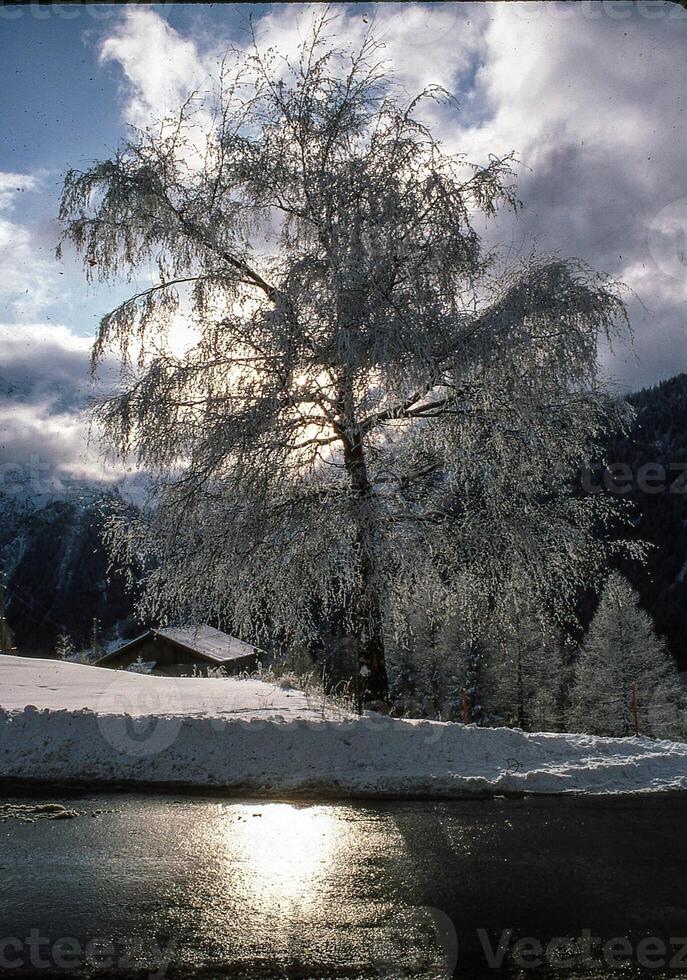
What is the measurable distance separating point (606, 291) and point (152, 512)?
25.3ft

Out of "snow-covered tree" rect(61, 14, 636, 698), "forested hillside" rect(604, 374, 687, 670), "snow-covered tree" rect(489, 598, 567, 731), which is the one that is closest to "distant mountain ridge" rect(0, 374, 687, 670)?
"forested hillside" rect(604, 374, 687, 670)

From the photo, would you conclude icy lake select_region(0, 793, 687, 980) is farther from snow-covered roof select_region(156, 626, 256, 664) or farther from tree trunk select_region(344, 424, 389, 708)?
snow-covered roof select_region(156, 626, 256, 664)

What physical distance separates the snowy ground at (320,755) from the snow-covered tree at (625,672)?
33.5 meters

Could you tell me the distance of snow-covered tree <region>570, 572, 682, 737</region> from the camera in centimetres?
4019

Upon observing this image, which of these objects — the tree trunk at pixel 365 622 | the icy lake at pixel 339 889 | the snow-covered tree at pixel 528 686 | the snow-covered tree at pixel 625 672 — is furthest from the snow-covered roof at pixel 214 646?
the icy lake at pixel 339 889

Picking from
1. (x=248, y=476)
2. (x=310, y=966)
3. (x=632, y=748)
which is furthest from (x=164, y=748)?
(x=632, y=748)

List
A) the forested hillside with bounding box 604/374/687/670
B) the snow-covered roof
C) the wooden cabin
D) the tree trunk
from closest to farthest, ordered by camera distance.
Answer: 1. the tree trunk
2. the snow-covered roof
3. the wooden cabin
4. the forested hillside with bounding box 604/374/687/670

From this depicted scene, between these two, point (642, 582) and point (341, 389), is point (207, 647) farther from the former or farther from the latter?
point (642, 582)

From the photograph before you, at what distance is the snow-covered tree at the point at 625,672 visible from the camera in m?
40.2

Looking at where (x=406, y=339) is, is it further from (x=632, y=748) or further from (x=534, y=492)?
(x=632, y=748)

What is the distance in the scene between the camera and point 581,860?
18.4 ft

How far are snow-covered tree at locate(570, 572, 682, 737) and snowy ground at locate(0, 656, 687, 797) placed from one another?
33.5 metres

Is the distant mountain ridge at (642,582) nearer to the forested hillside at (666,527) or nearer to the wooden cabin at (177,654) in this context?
the forested hillside at (666,527)

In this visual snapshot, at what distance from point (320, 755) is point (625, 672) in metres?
37.2
